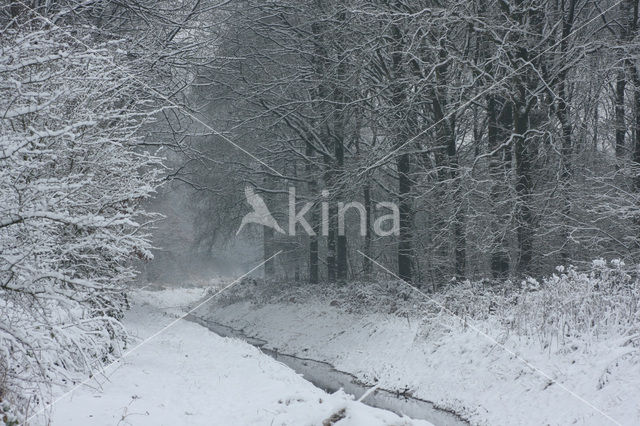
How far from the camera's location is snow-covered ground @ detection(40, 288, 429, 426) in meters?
6.92

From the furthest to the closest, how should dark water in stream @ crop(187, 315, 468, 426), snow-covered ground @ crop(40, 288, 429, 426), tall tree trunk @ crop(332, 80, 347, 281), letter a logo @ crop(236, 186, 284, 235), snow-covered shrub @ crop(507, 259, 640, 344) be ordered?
letter a logo @ crop(236, 186, 284, 235)
tall tree trunk @ crop(332, 80, 347, 281)
dark water in stream @ crop(187, 315, 468, 426)
snow-covered shrub @ crop(507, 259, 640, 344)
snow-covered ground @ crop(40, 288, 429, 426)

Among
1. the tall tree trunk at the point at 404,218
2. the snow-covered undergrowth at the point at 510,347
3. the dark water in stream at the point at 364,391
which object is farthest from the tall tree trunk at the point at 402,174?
the dark water in stream at the point at 364,391

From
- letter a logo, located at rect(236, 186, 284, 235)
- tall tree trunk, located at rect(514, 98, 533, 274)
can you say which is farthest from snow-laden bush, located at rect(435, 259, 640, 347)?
letter a logo, located at rect(236, 186, 284, 235)

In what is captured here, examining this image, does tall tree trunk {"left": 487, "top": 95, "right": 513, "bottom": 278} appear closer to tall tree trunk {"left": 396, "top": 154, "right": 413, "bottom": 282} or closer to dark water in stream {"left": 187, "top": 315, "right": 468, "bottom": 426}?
tall tree trunk {"left": 396, "top": 154, "right": 413, "bottom": 282}

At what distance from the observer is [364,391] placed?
457 inches

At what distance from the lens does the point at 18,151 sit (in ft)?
15.7

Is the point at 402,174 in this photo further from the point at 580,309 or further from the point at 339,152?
the point at 580,309

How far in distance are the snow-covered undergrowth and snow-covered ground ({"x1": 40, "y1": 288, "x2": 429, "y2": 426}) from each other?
2172 millimetres

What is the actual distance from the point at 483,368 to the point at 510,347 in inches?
24.3

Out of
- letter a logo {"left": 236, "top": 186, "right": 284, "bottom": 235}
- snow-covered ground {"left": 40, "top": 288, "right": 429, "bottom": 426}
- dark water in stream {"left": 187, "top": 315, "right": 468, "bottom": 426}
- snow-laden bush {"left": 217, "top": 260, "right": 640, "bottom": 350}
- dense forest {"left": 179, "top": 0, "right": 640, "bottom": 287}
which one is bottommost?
dark water in stream {"left": 187, "top": 315, "right": 468, "bottom": 426}

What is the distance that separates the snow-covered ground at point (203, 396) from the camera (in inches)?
273

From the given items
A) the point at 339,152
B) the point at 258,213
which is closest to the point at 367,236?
the point at 339,152

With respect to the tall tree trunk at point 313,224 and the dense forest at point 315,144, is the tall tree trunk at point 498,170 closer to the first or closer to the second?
the dense forest at point 315,144

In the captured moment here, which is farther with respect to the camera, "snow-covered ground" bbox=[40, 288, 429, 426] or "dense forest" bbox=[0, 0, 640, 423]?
"snow-covered ground" bbox=[40, 288, 429, 426]
